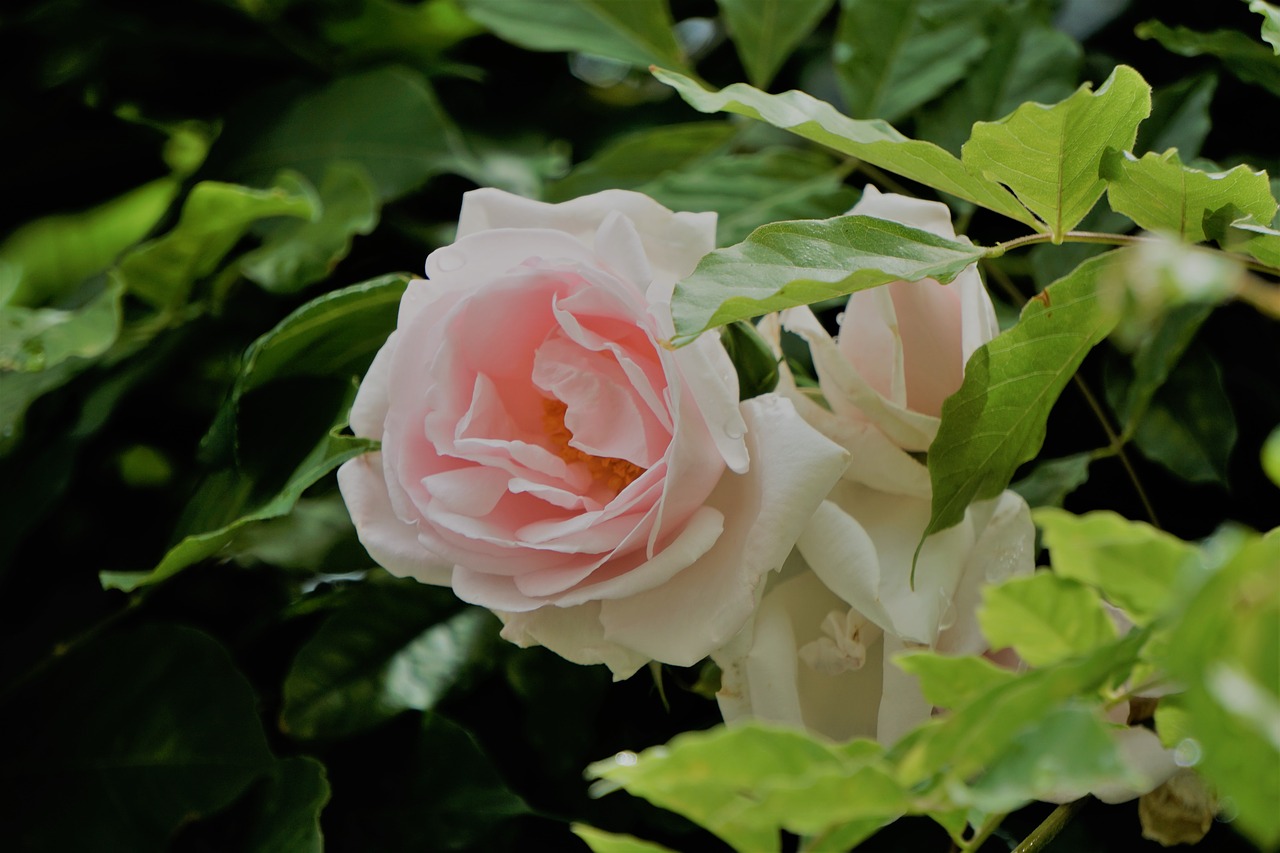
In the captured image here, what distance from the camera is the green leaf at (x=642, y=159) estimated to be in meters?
0.47

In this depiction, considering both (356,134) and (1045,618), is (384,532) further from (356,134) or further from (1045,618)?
(356,134)

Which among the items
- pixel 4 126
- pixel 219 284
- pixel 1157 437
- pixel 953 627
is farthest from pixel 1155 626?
pixel 4 126

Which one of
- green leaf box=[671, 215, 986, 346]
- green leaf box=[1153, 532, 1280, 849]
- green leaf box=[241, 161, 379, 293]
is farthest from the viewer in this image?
green leaf box=[241, 161, 379, 293]

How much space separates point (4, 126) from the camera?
600mm

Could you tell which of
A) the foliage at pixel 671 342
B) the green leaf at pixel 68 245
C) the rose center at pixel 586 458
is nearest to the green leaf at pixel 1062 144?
the foliage at pixel 671 342

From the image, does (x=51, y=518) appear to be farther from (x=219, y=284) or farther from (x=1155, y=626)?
(x=1155, y=626)

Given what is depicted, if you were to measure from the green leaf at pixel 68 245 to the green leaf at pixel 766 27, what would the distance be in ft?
1.03

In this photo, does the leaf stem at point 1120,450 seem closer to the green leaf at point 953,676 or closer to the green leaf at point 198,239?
the green leaf at point 953,676

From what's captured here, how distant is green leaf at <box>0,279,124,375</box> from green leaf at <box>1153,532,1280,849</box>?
395mm

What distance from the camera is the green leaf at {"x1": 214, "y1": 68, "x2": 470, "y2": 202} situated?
0.53m

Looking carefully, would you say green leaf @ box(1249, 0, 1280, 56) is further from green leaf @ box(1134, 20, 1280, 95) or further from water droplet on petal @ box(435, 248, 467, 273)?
water droplet on petal @ box(435, 248, 467, 273)

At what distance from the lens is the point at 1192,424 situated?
1.26 ft

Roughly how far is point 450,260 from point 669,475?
Result: 0.28 feet

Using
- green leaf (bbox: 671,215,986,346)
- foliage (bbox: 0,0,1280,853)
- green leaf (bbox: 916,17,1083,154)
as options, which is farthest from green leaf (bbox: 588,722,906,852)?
green leaf (bbox: 916,17,1083,154)
